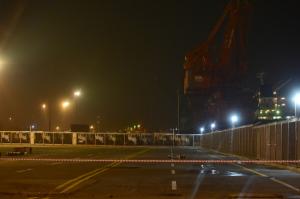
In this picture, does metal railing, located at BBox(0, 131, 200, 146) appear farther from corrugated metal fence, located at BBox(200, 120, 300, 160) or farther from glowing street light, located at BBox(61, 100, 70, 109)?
corrugated metal fence, located at BBox(200, 120, 300, 160)

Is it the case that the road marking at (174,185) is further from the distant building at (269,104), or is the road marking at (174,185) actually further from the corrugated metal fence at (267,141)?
the distant building at (269,104)

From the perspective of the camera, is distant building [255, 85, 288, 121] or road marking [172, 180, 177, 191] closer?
road marking [172, 180, 177, 191]

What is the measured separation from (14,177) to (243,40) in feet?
338

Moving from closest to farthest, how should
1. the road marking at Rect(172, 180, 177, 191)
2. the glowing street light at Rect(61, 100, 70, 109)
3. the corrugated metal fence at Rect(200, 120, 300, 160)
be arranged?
1. the road marking at Rect(172, 180, 177, 191)
2. the corrugated metal fence at Rect(200, 120, 300, 160)
3. the glowing street light at Rect(61, 100, 70, 109)

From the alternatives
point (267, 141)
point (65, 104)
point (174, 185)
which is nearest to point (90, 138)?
point (65, 104)

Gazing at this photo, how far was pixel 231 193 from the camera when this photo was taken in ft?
62.8

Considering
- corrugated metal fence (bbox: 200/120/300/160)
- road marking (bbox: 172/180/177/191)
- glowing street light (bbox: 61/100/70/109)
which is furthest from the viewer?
glowing street light (bbox: 61/100/70/109)

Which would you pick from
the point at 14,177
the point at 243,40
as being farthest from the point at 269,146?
the point at 243,40

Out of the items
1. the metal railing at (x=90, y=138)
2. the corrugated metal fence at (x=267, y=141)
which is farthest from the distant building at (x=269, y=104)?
the corrugated metal fence at (x=267, y=141)

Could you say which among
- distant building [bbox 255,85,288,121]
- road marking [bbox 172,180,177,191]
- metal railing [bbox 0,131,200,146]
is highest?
distant building [bbox 255,85,288,121]

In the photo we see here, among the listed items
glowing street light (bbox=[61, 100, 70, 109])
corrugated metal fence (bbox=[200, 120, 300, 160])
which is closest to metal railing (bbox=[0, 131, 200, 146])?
glowing street light (bbox=[61, 100, 70, 109])

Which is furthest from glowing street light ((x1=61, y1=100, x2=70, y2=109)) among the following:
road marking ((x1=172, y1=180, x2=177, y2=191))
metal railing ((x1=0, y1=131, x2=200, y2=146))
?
road marking ((x1=172, y1=180, x2=177, y2=191))

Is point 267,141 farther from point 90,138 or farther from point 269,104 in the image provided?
point 269,104

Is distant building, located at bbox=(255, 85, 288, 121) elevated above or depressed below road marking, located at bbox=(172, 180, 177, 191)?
above
